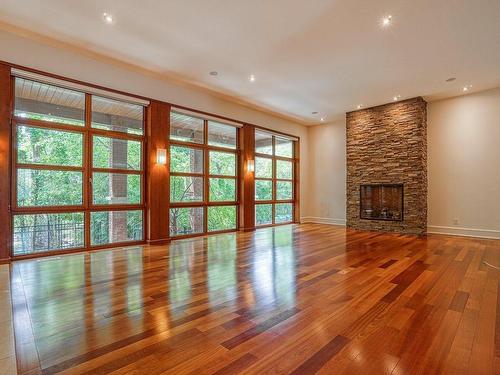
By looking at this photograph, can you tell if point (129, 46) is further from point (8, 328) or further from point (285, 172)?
point (285, 172)

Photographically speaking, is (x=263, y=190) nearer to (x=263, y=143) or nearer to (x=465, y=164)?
(x=263, y=143)

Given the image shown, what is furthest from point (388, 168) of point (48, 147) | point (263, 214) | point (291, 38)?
point (48, 147)

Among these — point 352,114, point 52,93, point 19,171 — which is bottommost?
point 19,171

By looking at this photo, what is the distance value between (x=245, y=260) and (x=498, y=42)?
201 inches

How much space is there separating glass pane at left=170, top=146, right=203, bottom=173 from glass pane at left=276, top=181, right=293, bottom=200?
294 centimetres

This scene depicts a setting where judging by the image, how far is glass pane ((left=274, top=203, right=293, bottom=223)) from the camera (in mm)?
8508

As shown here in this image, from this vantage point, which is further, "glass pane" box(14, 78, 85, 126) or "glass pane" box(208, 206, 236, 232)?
"glass pane" box(208, 206, 236, 232)

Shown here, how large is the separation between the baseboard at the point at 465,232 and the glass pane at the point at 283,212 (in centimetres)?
382

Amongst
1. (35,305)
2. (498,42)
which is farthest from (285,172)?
(35,305)

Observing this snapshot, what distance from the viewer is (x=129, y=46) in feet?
14.3

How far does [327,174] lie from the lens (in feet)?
29.5

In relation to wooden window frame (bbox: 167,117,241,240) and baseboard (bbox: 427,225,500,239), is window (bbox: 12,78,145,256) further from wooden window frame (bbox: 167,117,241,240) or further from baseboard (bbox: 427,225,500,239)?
baseboard (bbox: 427,225,500,239)

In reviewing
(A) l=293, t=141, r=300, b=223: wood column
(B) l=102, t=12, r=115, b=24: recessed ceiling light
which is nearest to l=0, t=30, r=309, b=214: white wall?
(B) l=102, t=12, r=115, b=24: recessed ceiling light

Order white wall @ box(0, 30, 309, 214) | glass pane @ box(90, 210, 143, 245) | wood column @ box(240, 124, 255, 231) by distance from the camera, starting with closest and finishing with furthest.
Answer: white wall @ box(0, 30, 309, 214)
glass pane @ box(90, 210, 143, 245)
wood column @ box(240, 124, 255, 231)
